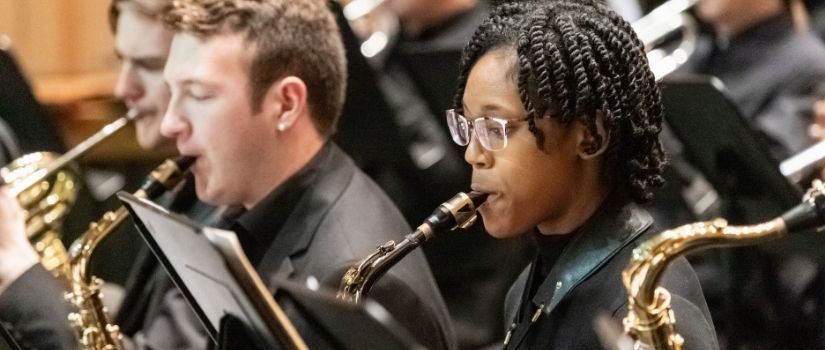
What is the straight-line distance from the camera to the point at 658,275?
1.77 meters

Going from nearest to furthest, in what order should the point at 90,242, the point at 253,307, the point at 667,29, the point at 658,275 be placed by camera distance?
the point at 253,307 → the point at 658,275 → the point at 90,242 → the point at 667,29

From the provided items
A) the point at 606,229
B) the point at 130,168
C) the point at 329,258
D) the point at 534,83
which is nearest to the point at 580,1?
the point at 534,83

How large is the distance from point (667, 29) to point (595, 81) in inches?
81.7

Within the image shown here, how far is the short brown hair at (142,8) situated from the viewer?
9.34ft

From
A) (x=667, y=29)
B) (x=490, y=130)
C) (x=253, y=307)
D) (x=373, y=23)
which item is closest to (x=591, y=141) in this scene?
(x=490, y=130)

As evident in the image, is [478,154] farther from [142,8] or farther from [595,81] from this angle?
[142,8]

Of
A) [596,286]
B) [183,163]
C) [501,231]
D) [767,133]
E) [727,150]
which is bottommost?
[767,133]

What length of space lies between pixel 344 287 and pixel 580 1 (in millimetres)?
606

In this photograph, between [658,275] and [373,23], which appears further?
[373,23]

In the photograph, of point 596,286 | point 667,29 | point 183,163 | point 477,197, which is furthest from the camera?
point 667,29

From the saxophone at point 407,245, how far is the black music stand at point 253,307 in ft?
1.02

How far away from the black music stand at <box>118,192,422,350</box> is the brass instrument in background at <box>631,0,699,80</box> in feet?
7.15

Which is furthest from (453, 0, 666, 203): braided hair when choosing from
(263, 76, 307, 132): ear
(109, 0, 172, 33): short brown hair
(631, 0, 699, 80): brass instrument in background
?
(631, 0, 699, 80): brass instrument in background

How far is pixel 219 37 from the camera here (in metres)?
2.50
